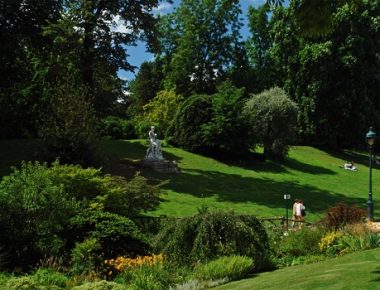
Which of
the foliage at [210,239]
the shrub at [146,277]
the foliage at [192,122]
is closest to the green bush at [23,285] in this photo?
the shrub at [146,277]

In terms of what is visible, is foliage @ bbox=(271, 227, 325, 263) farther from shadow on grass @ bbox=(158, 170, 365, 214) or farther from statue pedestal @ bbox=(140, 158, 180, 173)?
statue pedestal @ bbox=(140, 158, 180, 173)

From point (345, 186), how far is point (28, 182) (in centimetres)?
2476

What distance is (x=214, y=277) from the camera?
40.6 feet

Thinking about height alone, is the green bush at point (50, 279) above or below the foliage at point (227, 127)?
below

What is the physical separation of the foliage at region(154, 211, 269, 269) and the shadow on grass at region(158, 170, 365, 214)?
11413 mm

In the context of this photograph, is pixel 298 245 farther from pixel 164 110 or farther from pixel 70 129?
pixel 164 110

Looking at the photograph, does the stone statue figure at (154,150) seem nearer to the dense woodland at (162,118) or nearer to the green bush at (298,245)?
the dense woodland at (162,118)

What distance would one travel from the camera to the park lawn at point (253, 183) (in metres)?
24.7

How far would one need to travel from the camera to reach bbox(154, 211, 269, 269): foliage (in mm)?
13562

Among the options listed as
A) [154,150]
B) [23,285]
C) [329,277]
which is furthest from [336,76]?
[23,285]

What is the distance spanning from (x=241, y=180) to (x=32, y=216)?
19419 mm

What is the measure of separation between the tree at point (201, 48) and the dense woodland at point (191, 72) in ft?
0.38

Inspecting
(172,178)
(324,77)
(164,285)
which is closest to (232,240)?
(164,285)

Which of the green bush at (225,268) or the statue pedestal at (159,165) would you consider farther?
the statue pedestal at (159,165)
